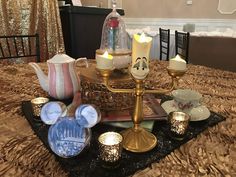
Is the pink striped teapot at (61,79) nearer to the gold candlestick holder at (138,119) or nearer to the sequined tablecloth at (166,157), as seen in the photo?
the sequined tablecloth at (166,157)

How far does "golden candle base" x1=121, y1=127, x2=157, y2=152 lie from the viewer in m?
0.53

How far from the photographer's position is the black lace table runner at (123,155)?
46 cm

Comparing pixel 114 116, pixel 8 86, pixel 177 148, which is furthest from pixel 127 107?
pixel 8 86

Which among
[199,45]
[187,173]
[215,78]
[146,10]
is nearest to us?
[187,173]

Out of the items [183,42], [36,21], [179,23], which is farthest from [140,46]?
[179,23]

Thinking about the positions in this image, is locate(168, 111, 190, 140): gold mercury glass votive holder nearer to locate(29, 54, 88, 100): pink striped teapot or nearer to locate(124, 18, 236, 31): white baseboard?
locate(29, 54, 88, 100): pink striped teapot

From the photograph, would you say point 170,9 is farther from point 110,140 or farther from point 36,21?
point 110,140

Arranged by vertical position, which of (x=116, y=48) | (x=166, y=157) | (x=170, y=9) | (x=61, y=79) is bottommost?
(x=166, y=157)

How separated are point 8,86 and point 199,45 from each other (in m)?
2.38

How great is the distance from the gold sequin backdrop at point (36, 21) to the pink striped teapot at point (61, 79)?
2.04 meters

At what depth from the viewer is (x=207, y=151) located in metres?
0.54

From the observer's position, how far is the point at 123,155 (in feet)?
1.68

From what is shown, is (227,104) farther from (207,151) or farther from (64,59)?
(64,59)

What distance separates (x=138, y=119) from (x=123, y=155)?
0.09 meters
